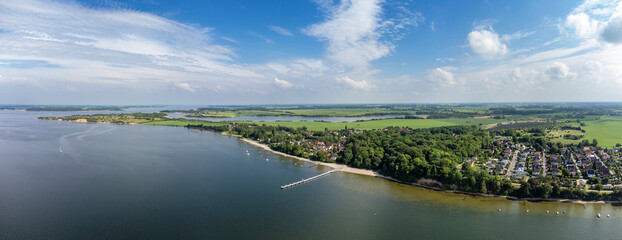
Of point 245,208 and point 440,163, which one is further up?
point 440,163

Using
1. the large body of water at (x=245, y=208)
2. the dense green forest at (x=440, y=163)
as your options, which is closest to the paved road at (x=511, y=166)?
the dense green forest at (x=440, y=163)

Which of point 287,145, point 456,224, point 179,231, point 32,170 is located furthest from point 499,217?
point 32,170

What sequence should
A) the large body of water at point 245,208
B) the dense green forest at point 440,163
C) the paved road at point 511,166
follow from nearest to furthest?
1. the large body of water at point 245,208
2. the dense green forest at point 440,163
3. the paved road at point 511,166

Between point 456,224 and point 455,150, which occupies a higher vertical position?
point 455,150

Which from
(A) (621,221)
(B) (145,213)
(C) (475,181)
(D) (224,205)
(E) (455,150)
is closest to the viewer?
(A) (621,221)

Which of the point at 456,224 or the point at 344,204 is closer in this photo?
the point at 456,224

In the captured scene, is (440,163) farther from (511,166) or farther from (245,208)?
(245,208)

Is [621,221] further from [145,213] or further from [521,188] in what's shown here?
[145,213]

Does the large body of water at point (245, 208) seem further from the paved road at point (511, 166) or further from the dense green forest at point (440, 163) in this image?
the paved road at point (511, 166)

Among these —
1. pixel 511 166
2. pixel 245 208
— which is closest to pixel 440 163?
pixel 511 166
